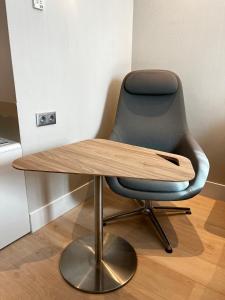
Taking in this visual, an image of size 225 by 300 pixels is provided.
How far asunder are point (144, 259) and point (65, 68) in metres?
1.34

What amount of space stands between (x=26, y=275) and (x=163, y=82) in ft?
5.14

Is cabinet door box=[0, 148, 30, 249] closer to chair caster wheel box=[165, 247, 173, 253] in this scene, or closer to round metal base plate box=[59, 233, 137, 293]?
round metal base plate box=[59, 233, 137, 293]

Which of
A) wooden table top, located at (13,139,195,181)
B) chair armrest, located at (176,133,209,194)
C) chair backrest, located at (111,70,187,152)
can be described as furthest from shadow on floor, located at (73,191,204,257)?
wooden table top, located at (13,139,195,181)

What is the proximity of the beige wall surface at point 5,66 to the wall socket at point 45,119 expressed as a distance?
19 cm

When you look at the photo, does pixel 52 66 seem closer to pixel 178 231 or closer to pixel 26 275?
pixel 26 275

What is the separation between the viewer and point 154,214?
1754 millimetres

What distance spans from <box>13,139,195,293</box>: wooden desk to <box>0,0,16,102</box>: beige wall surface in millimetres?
479

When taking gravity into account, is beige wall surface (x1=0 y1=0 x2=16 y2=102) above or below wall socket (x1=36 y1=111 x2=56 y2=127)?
above

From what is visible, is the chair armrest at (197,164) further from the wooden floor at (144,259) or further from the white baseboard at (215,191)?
the white baseboard at (215,191)

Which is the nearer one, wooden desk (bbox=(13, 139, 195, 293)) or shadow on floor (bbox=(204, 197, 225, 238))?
wooden desk (bbox=(13, 139, 195, 293))

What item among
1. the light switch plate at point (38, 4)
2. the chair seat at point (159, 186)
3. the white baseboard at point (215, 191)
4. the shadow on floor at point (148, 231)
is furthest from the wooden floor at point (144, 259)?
the light switch plate at point (38, 4)

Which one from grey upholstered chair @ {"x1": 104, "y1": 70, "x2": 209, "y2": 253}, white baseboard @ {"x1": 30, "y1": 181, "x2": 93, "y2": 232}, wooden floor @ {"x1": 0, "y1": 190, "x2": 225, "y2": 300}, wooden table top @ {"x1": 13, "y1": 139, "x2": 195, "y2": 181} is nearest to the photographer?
wooden table top @ {"x1": 13, "y1": 139, "x2": 195, "y2": 181}

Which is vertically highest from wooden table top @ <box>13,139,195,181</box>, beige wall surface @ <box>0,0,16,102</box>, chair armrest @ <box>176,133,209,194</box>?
beige wall surface @ <box>0,0,16,102</box>

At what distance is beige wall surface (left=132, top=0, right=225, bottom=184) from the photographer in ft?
5.84
